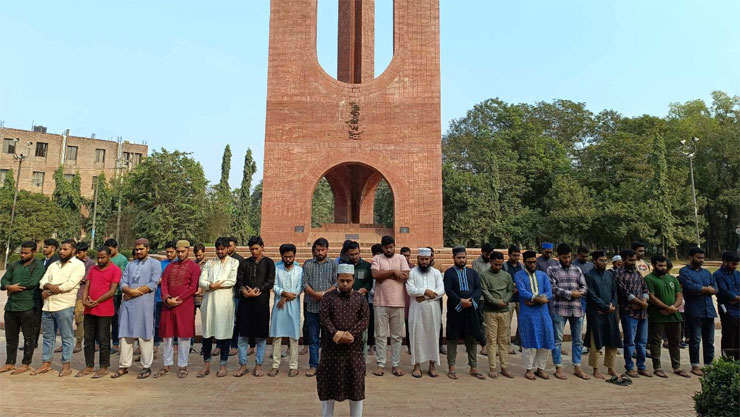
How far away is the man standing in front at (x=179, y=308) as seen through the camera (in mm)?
4758

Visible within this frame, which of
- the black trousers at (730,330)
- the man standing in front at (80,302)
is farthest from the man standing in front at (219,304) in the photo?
the black trousers at (730,330)

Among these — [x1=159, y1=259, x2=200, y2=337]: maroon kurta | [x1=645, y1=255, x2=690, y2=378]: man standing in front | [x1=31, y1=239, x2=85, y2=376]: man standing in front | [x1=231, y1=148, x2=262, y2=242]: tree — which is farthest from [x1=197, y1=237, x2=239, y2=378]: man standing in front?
[x1=231, y1=148, x2=262, y2=242]: tree

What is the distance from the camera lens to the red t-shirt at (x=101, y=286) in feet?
15.9

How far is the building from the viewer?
34.4 metres

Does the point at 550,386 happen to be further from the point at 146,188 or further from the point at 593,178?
the point at 593,178

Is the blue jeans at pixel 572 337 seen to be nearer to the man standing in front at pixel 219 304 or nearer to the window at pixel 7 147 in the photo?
the man standing in front at pixel 219 304

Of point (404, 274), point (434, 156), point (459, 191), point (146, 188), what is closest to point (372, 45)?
point (434, 156)

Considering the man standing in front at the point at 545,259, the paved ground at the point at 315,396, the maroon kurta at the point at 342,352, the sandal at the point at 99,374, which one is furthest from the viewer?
the man standing in front at the point at 545,259

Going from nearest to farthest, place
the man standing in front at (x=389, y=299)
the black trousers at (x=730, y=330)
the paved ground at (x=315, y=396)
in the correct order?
the paved ground at (x=315, y=396), the man standing in front at (x=389, y=299), the black trousers at (x=730, y=330)

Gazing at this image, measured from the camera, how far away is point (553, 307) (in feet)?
16.8

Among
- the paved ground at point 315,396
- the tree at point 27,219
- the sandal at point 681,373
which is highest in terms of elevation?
the tree at point 27,219

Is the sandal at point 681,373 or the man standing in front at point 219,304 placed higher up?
the man standing in front at point 219,304

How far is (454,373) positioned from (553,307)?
4.63 feet

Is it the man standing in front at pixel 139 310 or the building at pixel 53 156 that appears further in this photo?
the building at pixel 53 156
